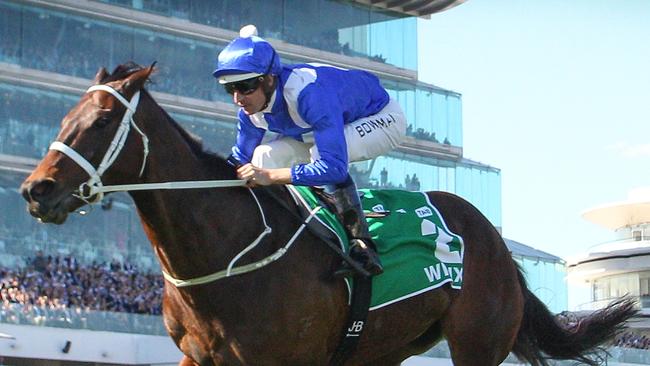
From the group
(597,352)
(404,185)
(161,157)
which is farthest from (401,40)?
(161,157)

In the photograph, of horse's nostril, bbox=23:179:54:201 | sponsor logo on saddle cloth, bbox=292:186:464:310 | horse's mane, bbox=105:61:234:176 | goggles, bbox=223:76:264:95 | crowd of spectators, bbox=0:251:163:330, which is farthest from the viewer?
crowd of spectators, bbox=0:251:163:330

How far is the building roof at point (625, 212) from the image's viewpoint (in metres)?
54.7

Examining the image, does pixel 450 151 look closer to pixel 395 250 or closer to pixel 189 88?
pixel 189 88

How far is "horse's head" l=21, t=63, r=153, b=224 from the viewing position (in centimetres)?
687

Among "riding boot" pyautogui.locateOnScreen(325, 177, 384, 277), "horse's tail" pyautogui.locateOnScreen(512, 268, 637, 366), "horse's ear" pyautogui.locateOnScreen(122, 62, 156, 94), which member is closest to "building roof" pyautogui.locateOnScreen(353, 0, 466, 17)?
"horse's tail" pyautogui.locateOnScreen(512, 268, 637, 366)

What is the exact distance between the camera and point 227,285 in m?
7.46

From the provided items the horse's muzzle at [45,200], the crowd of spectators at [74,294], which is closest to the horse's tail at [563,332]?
the horse's muzzle at [45,200]

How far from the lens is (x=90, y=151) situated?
7078 mm

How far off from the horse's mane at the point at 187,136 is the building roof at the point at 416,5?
3283 centimetres

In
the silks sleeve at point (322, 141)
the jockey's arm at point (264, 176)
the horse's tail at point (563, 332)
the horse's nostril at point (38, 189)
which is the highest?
the silks sleeve at point (322, 141)

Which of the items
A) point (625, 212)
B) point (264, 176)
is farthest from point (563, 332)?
point (625, 212)

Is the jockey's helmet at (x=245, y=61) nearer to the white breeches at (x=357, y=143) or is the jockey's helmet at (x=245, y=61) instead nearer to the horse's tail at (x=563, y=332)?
the white breeches at (x=357, y=143)

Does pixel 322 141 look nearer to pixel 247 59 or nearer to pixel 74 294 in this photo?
pixel 247 59

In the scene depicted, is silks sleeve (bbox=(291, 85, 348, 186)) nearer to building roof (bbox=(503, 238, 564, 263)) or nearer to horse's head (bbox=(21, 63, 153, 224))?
horse's head (bbox=(21, 63, 153, 224))
